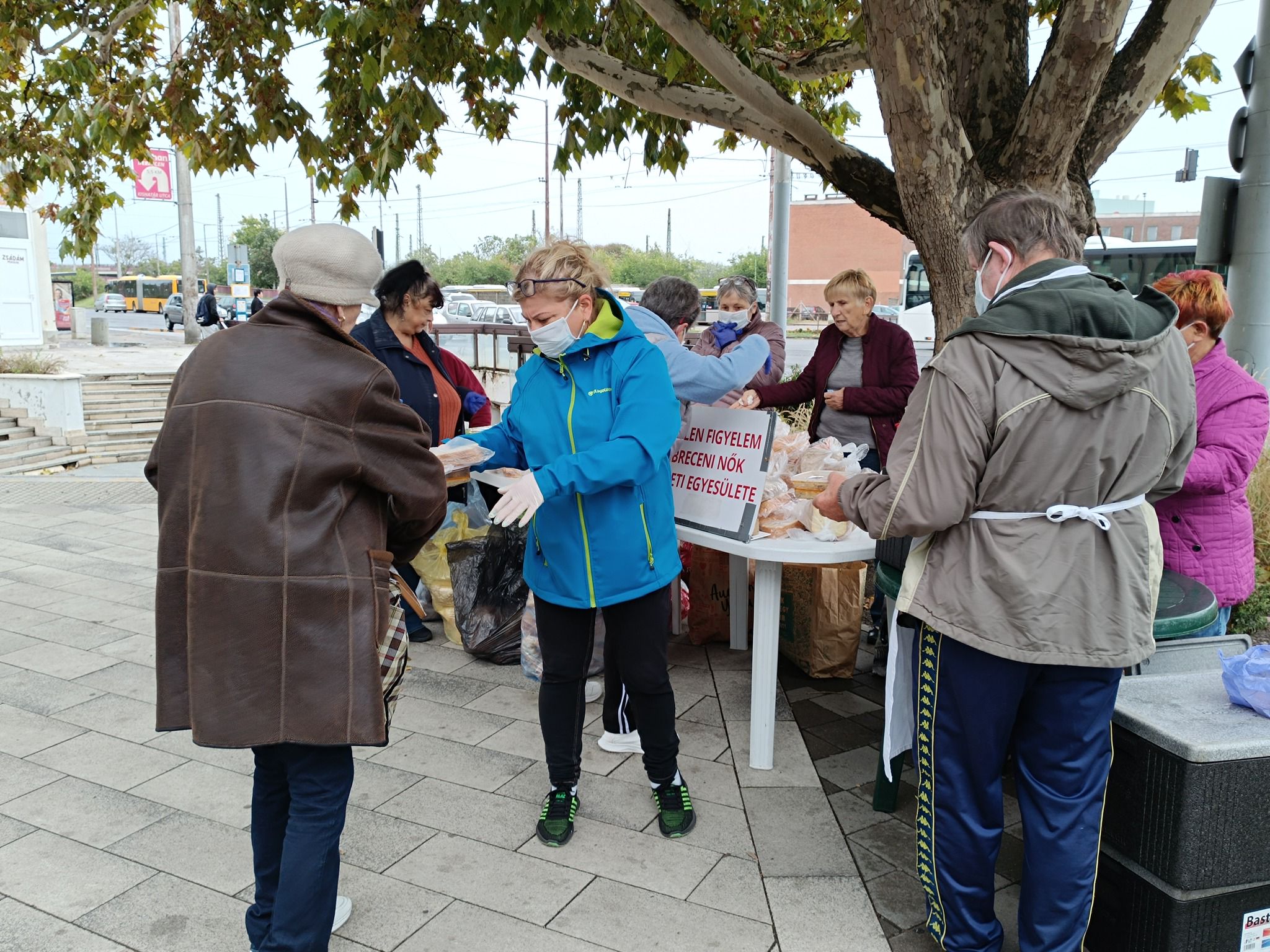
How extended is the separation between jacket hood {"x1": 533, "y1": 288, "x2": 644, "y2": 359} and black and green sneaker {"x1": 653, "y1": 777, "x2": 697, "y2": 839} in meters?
1.46

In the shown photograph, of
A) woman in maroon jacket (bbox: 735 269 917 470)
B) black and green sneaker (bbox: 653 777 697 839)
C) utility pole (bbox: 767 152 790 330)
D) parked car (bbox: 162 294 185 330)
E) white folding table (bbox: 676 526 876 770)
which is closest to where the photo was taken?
black and green sneaker (bbox: 653 777 697 839)

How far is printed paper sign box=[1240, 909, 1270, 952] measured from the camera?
7.18ft

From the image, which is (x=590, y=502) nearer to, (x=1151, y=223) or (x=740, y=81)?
(x=740, y=81)

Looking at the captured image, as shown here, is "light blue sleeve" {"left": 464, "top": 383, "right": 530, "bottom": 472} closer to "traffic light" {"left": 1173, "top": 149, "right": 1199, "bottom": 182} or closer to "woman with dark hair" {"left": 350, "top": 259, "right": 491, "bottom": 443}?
"woman with dark hair" {"left": 350, "top": 259, "right": 491, "bottom": 443}

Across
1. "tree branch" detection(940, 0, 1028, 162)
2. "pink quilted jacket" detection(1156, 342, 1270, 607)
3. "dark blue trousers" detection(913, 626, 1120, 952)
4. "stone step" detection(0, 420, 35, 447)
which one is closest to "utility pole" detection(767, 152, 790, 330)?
"tree branch" detection(940, 0, 1028, 162)

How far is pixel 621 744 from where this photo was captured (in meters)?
3.64

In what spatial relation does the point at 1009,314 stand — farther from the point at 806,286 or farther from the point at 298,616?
the point at 806,286

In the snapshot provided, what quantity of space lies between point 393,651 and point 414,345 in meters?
2.74

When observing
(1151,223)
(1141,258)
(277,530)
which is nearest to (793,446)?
(277,530)

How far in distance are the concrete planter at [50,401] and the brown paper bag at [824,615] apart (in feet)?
33.7

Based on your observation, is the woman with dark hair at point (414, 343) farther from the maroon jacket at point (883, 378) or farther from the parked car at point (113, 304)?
the parked car at point (113, 304)

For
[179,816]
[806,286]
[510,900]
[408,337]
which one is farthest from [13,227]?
[806,286]

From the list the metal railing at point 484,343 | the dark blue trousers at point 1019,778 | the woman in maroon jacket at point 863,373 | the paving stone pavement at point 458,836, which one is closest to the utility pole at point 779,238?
the metal railing at point 484,343

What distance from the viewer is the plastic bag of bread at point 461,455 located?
296 cm
